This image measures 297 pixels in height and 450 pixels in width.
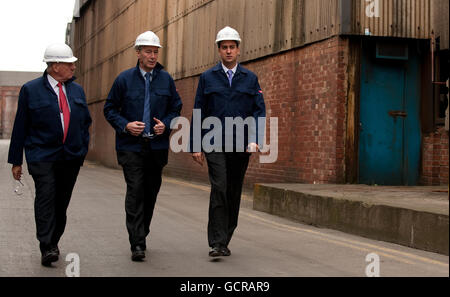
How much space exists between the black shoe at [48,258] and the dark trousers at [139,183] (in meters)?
0.70

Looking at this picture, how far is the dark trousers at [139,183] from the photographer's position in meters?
6.31

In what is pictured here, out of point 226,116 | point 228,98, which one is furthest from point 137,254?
point 228,98

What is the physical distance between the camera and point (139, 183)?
6.40 metres

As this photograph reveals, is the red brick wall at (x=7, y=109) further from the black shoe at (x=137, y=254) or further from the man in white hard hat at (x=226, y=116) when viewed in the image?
the black shoe at (x=137, y=254)

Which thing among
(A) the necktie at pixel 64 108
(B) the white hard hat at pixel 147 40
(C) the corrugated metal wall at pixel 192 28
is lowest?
(A) the necktie at pixel 64 108

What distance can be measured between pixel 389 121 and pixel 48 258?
26.0 ft

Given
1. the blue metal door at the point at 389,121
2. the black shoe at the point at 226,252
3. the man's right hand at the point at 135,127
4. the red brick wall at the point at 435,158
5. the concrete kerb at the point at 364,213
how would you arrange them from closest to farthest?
the man's right hand at the point at 135,127 → the black shoe at the point at 226,252 → the concrete kerb at the point at 364,213 → the red brick wall at the point at 435,158 → the blue metal door at the point at 389,121

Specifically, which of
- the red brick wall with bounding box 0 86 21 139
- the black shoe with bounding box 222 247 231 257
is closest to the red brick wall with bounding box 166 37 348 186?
the black shoe with bounding box 222 247 231 257

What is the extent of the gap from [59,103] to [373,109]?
722 cm

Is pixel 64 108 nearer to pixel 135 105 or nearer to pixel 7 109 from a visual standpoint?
pixel 135 105

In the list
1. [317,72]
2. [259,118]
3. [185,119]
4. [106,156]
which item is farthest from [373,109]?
[106,156]

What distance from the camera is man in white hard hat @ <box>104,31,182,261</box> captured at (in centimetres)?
636

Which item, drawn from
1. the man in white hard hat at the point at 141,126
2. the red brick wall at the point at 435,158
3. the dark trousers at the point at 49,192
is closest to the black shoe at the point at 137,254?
the man in white hard hat at the point at 141,126

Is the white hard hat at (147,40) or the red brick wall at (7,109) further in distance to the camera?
the red brick wall at (7,109)
